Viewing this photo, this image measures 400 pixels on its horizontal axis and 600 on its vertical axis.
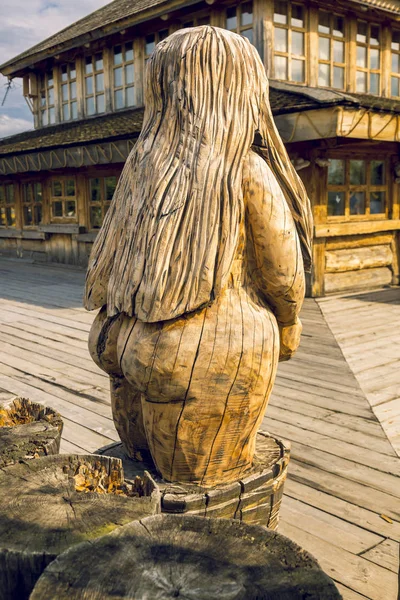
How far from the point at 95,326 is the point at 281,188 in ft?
2.95

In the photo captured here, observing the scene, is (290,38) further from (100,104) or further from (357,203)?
(100,104)

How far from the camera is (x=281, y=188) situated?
7.72ft

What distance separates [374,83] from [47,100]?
817 centimetres

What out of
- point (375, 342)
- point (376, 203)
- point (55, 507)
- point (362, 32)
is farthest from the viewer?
point (362, 32)

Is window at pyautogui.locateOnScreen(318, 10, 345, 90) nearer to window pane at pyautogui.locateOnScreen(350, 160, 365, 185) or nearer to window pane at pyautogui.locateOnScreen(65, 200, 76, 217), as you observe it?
window pane at pyautogui.locateOnScreen(350, 160, 365, 185)

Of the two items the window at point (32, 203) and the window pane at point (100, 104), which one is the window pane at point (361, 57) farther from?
the window at point (32, 203)

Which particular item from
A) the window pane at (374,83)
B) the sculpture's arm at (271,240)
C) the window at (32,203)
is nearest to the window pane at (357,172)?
the window pane at (374,83)

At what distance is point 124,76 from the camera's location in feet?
41.7

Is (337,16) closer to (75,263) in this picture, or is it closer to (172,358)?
(75,263)

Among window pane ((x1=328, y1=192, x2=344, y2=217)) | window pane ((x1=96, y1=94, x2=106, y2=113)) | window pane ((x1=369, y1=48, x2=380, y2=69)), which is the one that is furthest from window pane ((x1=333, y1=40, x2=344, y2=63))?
window pane ((x1=96, y1=94, x2=106, y2=113))

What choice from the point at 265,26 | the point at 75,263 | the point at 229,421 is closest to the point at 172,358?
the point at 229,421

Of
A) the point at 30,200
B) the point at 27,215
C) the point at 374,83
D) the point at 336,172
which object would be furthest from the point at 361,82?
the point at 27,215

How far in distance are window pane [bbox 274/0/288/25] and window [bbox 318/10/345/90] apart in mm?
723

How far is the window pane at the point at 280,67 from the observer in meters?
9.67
